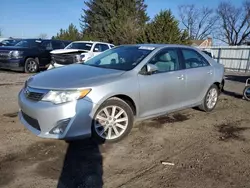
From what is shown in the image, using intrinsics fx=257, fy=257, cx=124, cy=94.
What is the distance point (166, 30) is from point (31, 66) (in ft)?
37.5

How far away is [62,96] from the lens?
3.53 m

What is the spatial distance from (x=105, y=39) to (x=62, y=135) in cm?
2855

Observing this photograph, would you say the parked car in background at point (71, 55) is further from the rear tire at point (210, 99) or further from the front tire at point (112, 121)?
the front tire at point (112, 121)

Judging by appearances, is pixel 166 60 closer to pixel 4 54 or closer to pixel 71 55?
pixel 71 55

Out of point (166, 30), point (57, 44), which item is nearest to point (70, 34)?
point (166, 30)

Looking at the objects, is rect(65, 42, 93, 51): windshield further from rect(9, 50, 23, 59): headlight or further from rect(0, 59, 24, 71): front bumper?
rect(0, 59, 24, 71): front bumper

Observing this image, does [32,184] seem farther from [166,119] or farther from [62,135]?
[166,119]

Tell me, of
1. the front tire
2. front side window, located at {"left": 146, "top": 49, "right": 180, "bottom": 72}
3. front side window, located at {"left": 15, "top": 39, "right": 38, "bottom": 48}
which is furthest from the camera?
front side window, located at {"left": 15, "top": 39, "right": 38, "bottom": 48}

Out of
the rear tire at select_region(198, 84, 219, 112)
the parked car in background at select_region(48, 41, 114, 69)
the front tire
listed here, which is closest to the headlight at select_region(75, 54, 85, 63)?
the parked car in background at select_region(48, 41, 114, 69)

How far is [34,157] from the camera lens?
347 centimetres

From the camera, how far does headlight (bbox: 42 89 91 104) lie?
3.52 meters

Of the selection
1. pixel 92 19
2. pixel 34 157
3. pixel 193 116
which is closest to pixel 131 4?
pixel 92 19

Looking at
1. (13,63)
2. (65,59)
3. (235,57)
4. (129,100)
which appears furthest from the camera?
(235,57)

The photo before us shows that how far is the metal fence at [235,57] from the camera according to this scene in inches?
741
